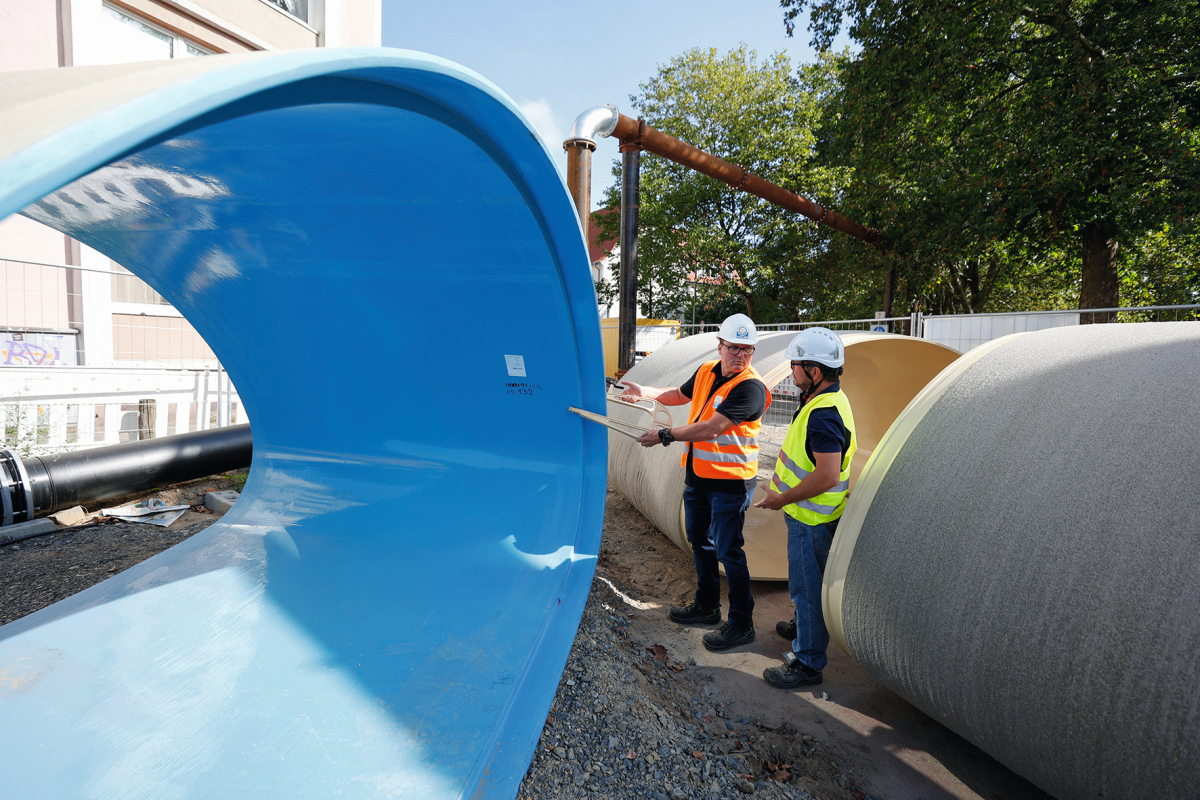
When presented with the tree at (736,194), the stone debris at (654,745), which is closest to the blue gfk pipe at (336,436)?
the stone debris at (654,745)

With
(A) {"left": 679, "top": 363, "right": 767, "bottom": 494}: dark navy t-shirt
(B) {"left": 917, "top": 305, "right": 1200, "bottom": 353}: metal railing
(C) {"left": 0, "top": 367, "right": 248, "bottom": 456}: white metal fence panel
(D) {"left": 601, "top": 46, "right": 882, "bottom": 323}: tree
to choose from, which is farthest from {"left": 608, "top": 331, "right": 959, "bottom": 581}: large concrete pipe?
(D) {"left": 601, "top": 46, "right": 882, "bottom": 323}: tree

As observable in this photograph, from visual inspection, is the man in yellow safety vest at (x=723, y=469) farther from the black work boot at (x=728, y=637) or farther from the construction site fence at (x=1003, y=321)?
the construction site fence at (x=1003, y=321)

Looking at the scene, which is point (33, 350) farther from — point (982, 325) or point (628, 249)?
point (982, 325)

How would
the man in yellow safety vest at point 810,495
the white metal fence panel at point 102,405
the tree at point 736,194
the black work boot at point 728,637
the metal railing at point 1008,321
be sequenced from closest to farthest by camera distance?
the man in yellow safety vest at point 810,495 < the black work boot at point 728,637 < the white metal fence panel at point 102,405 < the metal railing at point 1008,321 < the tree at point 736,194

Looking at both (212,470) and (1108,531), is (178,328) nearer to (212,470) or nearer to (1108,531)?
(212,470)

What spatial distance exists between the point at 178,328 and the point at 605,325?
15.6m

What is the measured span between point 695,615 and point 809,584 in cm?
97

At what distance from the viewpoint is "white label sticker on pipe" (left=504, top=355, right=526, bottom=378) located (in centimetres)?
367

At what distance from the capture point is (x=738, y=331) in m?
3.71

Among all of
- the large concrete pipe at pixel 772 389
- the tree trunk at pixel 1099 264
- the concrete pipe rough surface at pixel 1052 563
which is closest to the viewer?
the concrete pipe rough surface at pixel 1052 563

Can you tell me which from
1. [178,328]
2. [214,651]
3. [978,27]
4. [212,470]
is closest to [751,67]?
[978,27]

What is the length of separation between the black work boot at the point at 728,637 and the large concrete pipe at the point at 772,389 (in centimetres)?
75

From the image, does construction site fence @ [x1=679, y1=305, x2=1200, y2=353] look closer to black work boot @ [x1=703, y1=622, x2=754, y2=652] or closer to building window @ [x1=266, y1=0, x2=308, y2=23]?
black work boot @ [x1=703, y1=622, x2=754, y2=652]

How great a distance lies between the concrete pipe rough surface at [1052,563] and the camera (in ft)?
6.28
